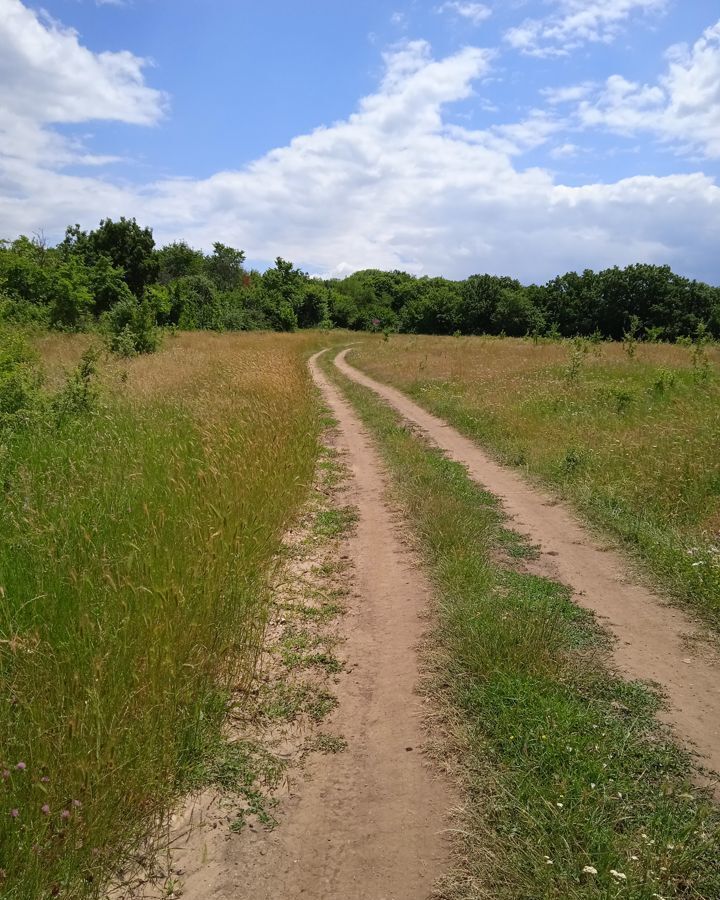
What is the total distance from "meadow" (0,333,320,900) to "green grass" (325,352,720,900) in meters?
1.40

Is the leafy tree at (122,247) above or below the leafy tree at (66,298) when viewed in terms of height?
above

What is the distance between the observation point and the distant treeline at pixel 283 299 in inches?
1102

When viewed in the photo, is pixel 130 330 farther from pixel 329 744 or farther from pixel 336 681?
pixel 329 744

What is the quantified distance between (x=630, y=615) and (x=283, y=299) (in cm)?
6190

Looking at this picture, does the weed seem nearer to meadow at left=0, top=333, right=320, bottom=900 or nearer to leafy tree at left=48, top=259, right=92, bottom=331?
meadow at left=0, top=333, right=320, bottom=900

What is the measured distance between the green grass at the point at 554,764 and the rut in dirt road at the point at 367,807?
0.61 feet

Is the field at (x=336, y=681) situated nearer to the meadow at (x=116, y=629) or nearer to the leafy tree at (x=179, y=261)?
the meadow at (x=116, y=629)

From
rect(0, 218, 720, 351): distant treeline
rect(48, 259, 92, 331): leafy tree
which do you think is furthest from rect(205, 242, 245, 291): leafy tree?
rect(48, 259, 92, 331): leafy tree

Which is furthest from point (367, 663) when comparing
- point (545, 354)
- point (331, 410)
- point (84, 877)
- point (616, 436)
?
point (545, 354)

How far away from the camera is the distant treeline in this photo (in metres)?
28.0

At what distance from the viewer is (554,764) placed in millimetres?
2818

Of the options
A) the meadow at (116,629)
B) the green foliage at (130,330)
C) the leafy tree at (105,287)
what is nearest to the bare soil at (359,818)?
the meadow at (116,629)

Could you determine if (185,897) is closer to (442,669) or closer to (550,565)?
(442,669)

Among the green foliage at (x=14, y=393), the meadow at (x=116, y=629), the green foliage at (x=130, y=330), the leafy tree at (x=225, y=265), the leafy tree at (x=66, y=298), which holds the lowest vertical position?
the meadow at (x=116, y=629)
